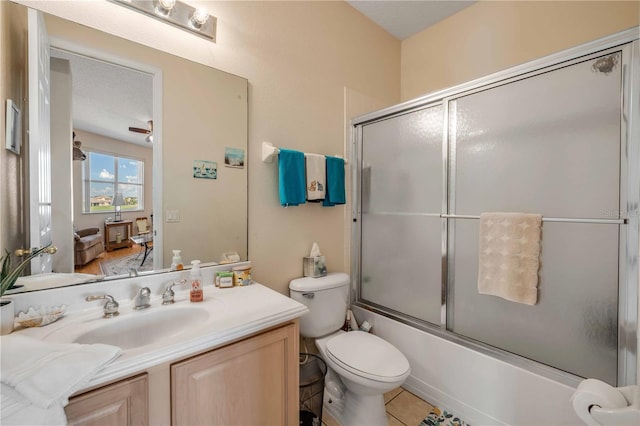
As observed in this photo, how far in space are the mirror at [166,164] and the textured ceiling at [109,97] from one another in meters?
0.01

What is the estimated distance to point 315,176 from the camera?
1729 millimetres

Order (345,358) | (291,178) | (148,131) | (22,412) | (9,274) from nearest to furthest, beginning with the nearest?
(22,412)
(9,274)
(148,131)
(345,358)
(291,178)

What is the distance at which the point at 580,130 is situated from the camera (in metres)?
1.16

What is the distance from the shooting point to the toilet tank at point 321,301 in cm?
→ 161

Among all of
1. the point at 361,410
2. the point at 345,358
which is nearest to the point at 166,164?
the point at 345,358

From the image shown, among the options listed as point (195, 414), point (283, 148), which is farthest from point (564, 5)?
point (195, 414)

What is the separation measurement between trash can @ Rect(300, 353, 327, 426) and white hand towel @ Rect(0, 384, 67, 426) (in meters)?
1.11

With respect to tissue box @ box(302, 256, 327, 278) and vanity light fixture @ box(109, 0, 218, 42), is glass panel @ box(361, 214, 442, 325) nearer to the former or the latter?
tissue box @ box(302, 256, 327, 278)

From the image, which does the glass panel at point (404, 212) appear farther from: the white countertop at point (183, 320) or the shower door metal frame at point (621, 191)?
the white countertop at point (183, 320)

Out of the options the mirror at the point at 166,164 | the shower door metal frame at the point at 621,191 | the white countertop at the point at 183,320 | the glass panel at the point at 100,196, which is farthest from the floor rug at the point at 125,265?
the shower door metal frame at the point at 621,191

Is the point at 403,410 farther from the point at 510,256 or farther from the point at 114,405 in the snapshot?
the point at 114,405

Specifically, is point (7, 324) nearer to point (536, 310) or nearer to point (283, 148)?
point (283, 148)

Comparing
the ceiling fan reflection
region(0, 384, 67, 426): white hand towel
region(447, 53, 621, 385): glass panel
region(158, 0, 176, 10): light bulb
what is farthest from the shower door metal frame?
region(0, 384, 67, 426): white hand towel

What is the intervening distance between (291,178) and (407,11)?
5.52 feet
